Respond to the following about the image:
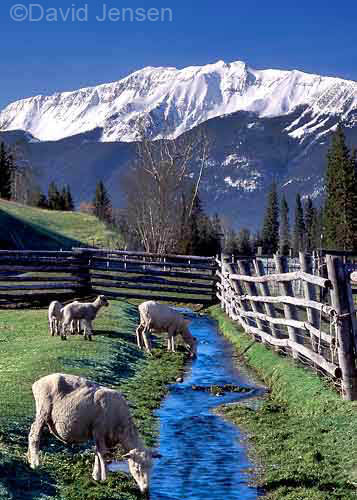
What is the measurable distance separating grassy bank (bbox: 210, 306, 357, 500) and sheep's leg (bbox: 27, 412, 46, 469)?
2759 mm

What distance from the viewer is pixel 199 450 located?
11.1 metres

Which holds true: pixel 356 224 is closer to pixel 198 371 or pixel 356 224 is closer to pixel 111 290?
pixel 111 290

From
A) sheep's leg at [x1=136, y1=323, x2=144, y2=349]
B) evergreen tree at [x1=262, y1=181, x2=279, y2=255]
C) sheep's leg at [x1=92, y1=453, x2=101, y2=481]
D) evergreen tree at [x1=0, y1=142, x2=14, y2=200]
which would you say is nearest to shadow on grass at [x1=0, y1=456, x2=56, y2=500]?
sheep's leg at [x1=92, y1=453, x2=101, y2=481]

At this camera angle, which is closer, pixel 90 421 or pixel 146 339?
pixel 90 421

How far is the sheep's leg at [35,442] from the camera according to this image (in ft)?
29.8

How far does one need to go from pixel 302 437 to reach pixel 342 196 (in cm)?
8092

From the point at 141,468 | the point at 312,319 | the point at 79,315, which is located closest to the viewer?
the point at 141,468

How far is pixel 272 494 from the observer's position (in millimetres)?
9203

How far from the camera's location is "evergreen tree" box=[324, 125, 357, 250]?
89.2m

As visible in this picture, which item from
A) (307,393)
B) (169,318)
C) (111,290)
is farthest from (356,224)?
(307,393)

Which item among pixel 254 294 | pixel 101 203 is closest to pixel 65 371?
pixel 254 294

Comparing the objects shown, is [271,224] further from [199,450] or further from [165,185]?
[199,450]

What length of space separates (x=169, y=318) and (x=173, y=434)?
7857 millimetres

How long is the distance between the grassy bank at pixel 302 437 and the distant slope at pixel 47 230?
43045mm
